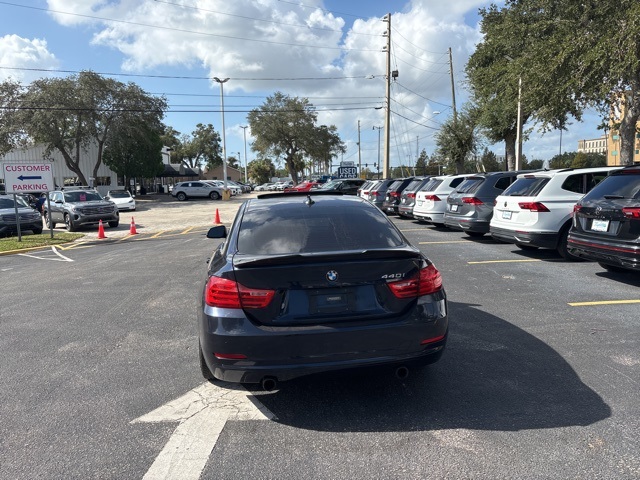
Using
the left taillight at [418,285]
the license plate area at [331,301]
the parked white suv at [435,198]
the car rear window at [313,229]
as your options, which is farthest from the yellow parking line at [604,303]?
the parked white suv at [435,198]

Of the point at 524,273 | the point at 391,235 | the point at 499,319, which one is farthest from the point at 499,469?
the point at 524,273

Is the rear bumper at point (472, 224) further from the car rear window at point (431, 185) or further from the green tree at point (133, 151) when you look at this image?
the green tree at point (133, 151)

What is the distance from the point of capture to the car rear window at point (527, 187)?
8.80 metres

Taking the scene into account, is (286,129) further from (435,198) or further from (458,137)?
(435,198)

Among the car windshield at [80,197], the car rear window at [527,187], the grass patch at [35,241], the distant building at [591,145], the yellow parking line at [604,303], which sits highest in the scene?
the distant building at [591,145]

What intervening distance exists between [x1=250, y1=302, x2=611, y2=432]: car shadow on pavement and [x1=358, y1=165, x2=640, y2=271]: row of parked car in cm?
301

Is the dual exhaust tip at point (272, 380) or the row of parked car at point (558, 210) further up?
the row of parked car at point (558, 210)

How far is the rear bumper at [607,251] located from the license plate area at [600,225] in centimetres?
16

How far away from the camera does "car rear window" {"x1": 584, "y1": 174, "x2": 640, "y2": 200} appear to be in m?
6.44

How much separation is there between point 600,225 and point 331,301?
5.35 metres

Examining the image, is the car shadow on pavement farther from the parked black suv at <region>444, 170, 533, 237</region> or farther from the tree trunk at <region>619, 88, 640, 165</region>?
the tree trunk at <region>619, 88, 640, 165</region>

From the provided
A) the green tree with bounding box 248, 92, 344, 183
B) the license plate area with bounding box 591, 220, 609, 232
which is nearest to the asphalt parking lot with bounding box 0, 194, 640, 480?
the license plate area with bounding box 591, 220, 609, 232

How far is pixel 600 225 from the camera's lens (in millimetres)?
6777

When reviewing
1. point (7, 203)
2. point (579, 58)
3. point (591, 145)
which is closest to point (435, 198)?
point (579, 58)
